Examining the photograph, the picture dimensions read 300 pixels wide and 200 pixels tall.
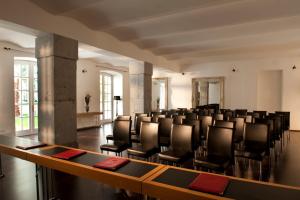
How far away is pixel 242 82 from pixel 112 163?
949 cm

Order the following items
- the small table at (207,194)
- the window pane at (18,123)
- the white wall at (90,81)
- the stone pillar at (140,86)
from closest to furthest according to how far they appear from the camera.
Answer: the small table at (207,194)
the window pane at (18,123)
the stone pillar at (140,86)
the white wall at (90,81)

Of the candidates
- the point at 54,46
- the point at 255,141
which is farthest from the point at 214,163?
the point at 54,46

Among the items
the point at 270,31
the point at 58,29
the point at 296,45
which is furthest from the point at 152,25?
the point at 296,45

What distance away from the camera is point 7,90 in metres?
6.94

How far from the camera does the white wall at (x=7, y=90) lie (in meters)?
6.77

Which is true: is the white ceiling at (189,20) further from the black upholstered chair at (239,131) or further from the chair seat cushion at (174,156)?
the chair seat cushion at (174,156)

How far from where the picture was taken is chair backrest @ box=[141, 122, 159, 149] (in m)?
3.93

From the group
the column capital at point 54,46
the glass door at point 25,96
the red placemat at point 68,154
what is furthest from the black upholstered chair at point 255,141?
the glass door at point 25,96

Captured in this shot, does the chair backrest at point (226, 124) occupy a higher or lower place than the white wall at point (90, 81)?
lower

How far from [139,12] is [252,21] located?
100 inches

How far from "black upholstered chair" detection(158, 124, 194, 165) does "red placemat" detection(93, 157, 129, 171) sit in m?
1.16

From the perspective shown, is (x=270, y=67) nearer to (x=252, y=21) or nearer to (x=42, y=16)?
(x=252, y=21)

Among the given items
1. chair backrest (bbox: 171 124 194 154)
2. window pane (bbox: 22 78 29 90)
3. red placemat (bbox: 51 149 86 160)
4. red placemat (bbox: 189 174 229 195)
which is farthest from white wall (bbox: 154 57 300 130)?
red placemat (bbox: 51 149 86 160)

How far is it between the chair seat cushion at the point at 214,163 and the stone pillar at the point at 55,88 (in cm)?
287
